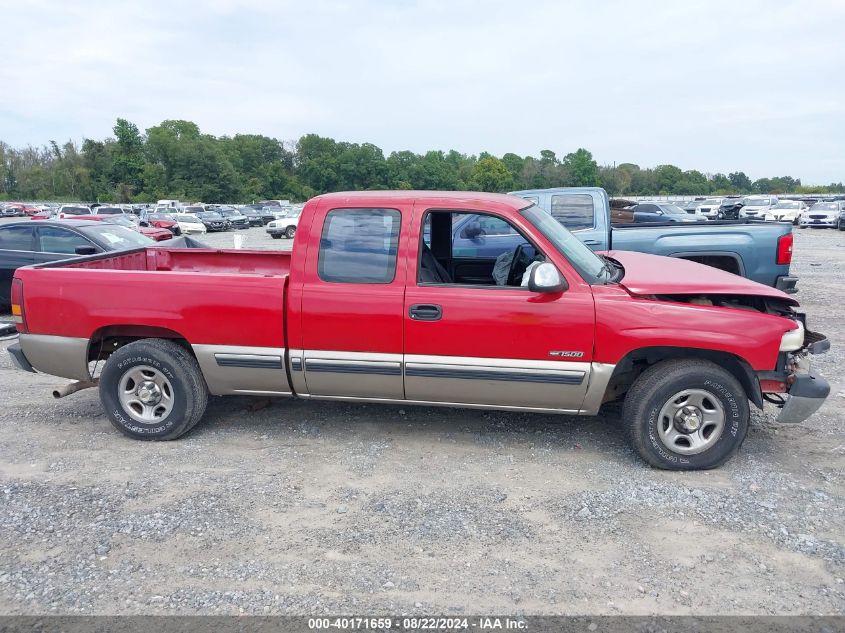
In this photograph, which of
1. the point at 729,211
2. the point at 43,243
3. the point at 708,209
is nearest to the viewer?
the point at 43,243

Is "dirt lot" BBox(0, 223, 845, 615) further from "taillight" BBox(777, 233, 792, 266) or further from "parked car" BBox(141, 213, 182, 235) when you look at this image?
"parked car" BBox(141, 213, 182, 235)

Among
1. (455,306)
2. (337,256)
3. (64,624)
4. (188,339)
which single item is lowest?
(64,624)

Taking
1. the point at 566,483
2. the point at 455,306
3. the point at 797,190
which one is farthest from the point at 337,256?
the point at 797,190

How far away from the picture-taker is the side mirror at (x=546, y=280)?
4.19 m

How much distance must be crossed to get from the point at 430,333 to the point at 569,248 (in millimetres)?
1181

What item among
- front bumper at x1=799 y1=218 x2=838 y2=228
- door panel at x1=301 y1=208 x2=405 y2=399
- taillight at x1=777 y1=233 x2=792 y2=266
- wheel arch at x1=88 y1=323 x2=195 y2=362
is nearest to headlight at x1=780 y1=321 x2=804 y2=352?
door panel at x1=301 y1=208 x2=405 y2=399

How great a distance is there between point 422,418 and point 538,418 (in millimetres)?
962

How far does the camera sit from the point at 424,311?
4.45 metres

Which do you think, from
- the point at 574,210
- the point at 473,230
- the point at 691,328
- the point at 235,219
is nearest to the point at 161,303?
the point at 691,328

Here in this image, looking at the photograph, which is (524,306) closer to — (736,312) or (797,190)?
(736,312)

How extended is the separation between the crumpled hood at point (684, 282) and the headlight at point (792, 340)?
0.71ft

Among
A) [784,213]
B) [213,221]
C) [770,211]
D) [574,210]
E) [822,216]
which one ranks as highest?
[574,210]

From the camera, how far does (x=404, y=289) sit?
14.7 ft

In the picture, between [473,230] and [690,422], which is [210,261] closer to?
[473,230]
